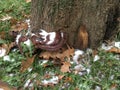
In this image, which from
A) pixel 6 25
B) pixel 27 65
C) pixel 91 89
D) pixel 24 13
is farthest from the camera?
pixel 24 13

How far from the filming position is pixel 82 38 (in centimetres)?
317

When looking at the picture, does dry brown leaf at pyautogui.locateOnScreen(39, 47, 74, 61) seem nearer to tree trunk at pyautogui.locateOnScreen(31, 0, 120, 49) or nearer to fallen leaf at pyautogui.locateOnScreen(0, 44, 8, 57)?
tree trunk at pyautogui.locateOnScreen(31, 0, 120, 49)

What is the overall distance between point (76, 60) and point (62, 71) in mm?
220

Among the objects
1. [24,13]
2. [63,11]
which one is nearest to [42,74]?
[63,11]

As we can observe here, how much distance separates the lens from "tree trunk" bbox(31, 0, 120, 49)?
2.99m

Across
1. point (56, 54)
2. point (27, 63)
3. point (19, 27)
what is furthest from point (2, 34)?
point (56, 54)

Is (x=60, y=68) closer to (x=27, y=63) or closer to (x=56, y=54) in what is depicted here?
(x=56, y=54)

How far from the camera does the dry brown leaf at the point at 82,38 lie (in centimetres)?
312

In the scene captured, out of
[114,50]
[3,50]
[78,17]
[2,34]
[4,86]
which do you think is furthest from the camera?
[2,34]

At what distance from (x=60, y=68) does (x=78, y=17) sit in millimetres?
559

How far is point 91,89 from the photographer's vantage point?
290 centimetres

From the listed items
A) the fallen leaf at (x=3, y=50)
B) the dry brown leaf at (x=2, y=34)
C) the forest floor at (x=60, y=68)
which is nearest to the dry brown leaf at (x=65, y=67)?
the forest floor at (x=60, y=68)

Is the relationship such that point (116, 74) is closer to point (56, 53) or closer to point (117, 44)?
point (117, 44)

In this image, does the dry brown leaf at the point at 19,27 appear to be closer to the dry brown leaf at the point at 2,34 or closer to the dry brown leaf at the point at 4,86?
the dry brown leaf at the point at 2,34
